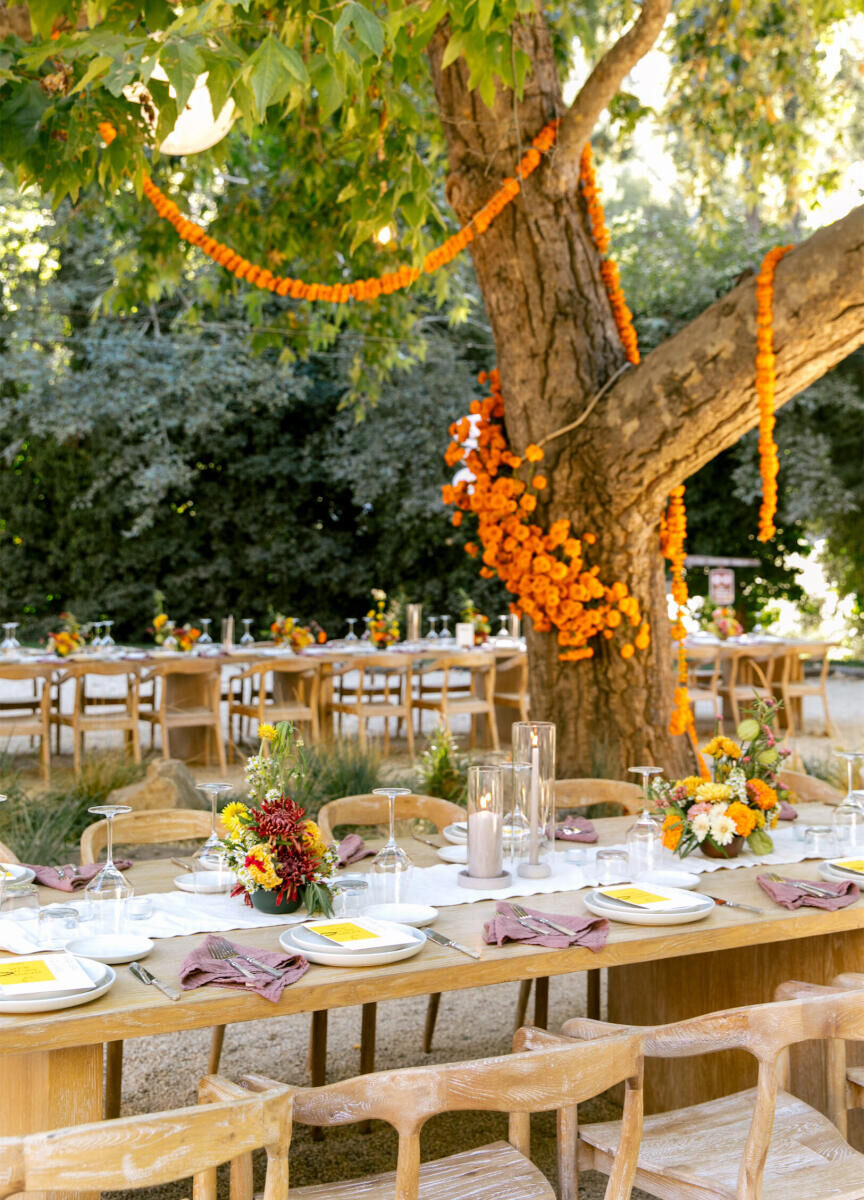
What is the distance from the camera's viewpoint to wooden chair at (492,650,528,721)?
952 centimetres

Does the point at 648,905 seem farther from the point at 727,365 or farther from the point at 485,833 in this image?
the point at 727,365

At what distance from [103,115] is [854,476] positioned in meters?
13.0

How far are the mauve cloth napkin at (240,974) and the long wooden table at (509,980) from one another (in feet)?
0.07

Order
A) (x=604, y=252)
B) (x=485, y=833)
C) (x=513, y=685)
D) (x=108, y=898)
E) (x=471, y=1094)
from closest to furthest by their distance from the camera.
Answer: (x=471, y=1094) → (x=108, y=898) → (x=485, y=833) → (x=604, y=252) → (x=513, y=685)

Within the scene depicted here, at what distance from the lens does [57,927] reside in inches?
95.5

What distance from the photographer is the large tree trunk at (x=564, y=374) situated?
5262 mm

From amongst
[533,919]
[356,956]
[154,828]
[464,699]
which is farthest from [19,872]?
[464,699]

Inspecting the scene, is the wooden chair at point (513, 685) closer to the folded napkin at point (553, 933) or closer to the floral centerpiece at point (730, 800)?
the floral centerpiece at point (730, 800)

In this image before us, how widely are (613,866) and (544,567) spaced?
2.50 meters

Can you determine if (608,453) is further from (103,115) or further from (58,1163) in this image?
(58,1163)

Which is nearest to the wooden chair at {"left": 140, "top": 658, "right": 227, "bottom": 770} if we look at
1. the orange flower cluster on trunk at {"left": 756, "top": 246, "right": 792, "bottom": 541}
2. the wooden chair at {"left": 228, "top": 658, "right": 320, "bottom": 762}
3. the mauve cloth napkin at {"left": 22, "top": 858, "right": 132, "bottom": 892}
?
the wooden chair at {"left": 228, "top": 658, "right": 320, "bottom": 762}

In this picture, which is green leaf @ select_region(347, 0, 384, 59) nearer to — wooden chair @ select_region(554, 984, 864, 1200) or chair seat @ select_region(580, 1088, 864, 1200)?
wooden chair @ select_region(554, 984, 864, 1200)

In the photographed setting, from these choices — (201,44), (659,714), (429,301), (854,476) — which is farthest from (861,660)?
(201,44)

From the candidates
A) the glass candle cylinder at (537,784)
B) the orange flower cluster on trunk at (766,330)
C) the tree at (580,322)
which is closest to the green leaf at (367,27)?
the tree at (580,322)
